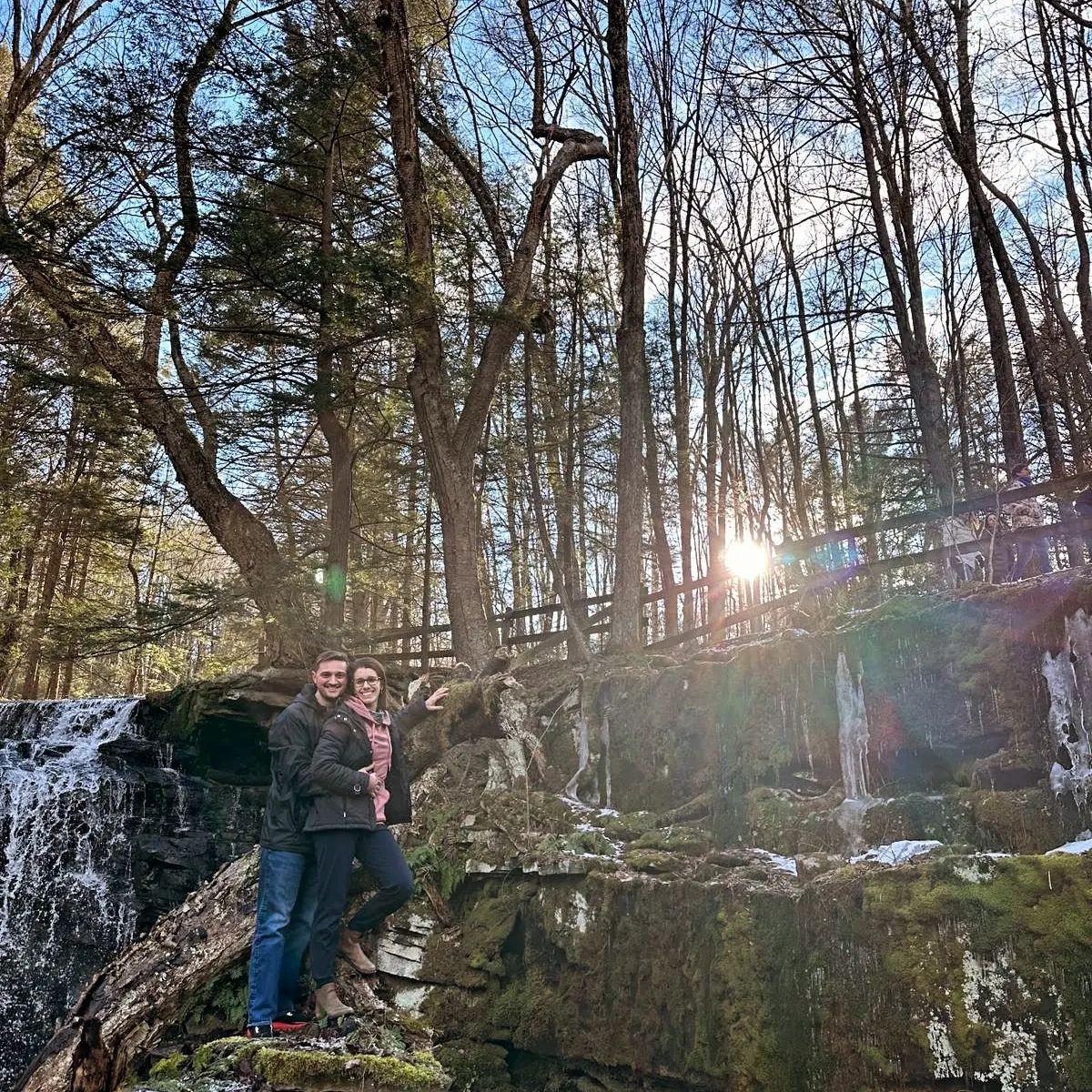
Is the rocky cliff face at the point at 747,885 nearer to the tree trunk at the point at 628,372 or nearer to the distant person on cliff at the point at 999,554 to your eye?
the tree trunk at the point at 628,372

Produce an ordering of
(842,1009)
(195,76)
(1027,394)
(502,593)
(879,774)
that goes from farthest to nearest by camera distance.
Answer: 1. (502,593)
2. (1027,394)
3. (195,76)
4. (879,774)
5. (842,1009)

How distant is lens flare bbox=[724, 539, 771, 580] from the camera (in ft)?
39.3

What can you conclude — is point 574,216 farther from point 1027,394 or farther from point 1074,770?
point 1074,770

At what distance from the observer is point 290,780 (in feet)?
15.1

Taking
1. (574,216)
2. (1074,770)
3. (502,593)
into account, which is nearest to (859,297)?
(574,216)

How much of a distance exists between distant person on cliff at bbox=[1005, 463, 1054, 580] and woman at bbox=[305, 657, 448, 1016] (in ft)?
20.7

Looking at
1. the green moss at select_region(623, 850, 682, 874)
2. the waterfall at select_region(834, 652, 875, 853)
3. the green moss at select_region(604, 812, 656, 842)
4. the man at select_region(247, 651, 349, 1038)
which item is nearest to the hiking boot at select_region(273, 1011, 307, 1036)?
the man at select_region(247, 651, 349, 1038)

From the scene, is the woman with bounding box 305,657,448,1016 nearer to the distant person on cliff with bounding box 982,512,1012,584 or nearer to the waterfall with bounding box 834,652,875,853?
the waterfall with bounding box 834,652,875,853

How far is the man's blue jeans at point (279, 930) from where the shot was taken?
4.46m

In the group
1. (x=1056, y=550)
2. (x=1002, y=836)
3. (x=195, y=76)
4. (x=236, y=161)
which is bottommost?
(x=1002, y=836)

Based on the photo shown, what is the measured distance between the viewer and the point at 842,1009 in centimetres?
413

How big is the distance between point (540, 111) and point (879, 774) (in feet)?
32.8

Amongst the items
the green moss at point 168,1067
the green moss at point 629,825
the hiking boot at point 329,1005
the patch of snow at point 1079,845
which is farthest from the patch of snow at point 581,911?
the patch of snow at point 1079,845

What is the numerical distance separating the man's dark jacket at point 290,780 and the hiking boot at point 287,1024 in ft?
2.85
